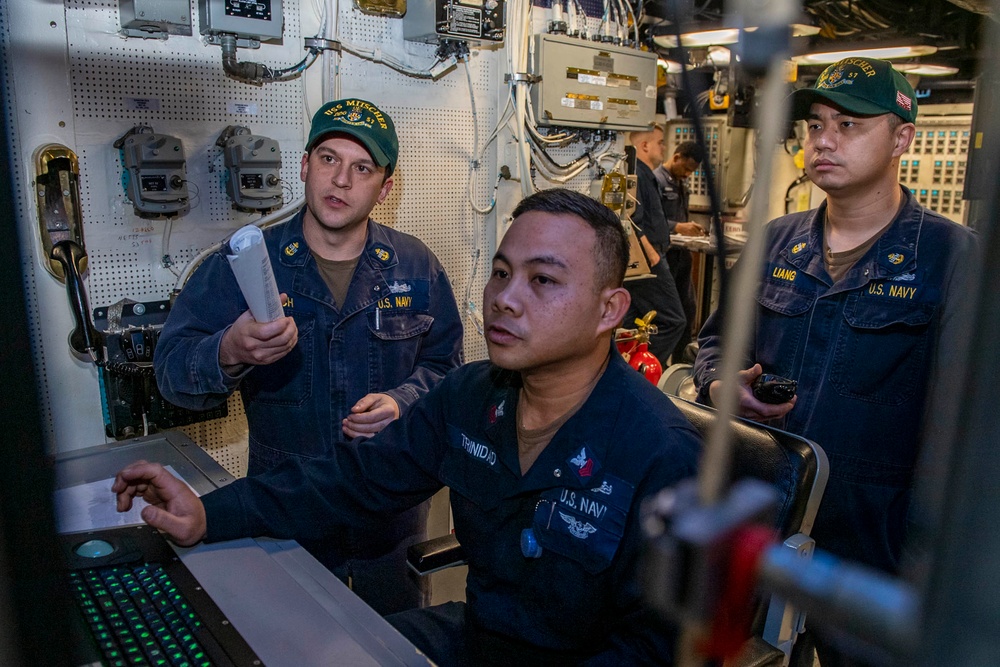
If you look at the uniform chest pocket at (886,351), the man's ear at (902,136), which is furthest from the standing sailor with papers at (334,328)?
the man's ear at (902,136)

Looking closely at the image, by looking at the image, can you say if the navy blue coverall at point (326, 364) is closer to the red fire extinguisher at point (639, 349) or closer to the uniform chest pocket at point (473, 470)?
the uniform chest pocket at point (473, 470)

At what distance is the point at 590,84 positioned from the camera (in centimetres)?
373

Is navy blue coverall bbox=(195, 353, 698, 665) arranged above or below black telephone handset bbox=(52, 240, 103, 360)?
below

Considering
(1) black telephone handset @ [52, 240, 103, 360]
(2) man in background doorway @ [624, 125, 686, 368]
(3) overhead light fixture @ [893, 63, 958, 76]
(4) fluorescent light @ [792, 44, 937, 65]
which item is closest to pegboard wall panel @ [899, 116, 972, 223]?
(3) overhead light fixture @ [893, 63, 958, 76]

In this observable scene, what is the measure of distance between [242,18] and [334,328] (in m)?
1.13

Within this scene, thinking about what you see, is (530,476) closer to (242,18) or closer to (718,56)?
(242,18)

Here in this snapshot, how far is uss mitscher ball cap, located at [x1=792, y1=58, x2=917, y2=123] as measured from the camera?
2.09m

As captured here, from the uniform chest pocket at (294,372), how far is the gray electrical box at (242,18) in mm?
1020

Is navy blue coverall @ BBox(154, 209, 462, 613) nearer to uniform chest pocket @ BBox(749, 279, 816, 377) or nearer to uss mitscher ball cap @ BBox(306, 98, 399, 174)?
uss mitscher ball cap @ BBox(306, 98, 399, 174)

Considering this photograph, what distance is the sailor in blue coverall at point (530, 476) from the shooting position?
1.38 m

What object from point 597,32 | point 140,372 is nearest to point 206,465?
point 140,372

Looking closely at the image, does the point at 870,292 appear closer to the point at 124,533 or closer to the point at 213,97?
the point at 124,533

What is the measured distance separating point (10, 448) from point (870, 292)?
2101 mm

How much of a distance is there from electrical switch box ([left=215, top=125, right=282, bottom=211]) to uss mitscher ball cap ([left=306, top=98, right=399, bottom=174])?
426 millimetres
